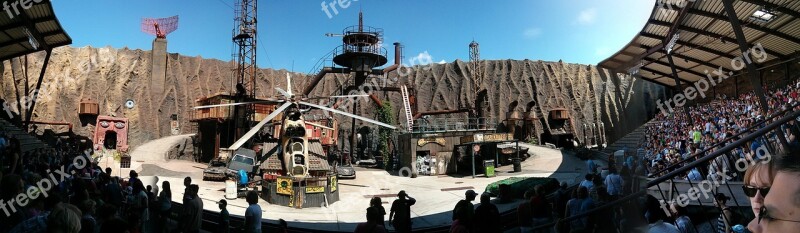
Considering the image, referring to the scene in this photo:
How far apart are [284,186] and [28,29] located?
1027 centimetres

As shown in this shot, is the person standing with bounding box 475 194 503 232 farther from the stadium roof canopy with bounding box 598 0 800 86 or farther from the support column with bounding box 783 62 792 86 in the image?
the support column with bounding box 783 62 792 86

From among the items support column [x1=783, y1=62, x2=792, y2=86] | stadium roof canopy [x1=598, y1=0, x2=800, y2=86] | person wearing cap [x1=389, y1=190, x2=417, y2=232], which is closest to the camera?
person wearing cap [x1=389, y1=190, x2=417, y2=232]

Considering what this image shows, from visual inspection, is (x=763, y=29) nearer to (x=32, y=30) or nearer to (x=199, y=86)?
(x=32, y=30)

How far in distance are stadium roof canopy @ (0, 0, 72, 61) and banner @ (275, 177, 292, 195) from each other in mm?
9140

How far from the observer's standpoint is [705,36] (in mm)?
15758

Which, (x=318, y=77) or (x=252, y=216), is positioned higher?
(x=318, y=77)

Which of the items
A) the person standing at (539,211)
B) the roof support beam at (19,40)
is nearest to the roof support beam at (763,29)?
the person standing at (539,211)

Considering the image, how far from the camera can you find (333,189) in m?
15.8

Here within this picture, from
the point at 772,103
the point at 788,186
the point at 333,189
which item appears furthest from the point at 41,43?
the point at 772,103

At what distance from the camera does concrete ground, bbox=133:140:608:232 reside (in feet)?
40.5

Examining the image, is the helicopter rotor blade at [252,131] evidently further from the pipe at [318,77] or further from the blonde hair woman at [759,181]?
the blonde hair woman at [759,181]

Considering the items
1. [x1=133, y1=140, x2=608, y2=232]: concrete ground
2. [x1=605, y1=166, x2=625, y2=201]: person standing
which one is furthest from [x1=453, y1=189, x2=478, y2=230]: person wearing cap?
[x1=133, y1=140, x2=608, y2=232]: concrete ground

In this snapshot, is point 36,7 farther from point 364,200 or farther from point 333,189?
point 364,200

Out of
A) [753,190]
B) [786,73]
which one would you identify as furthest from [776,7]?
[753,190]
